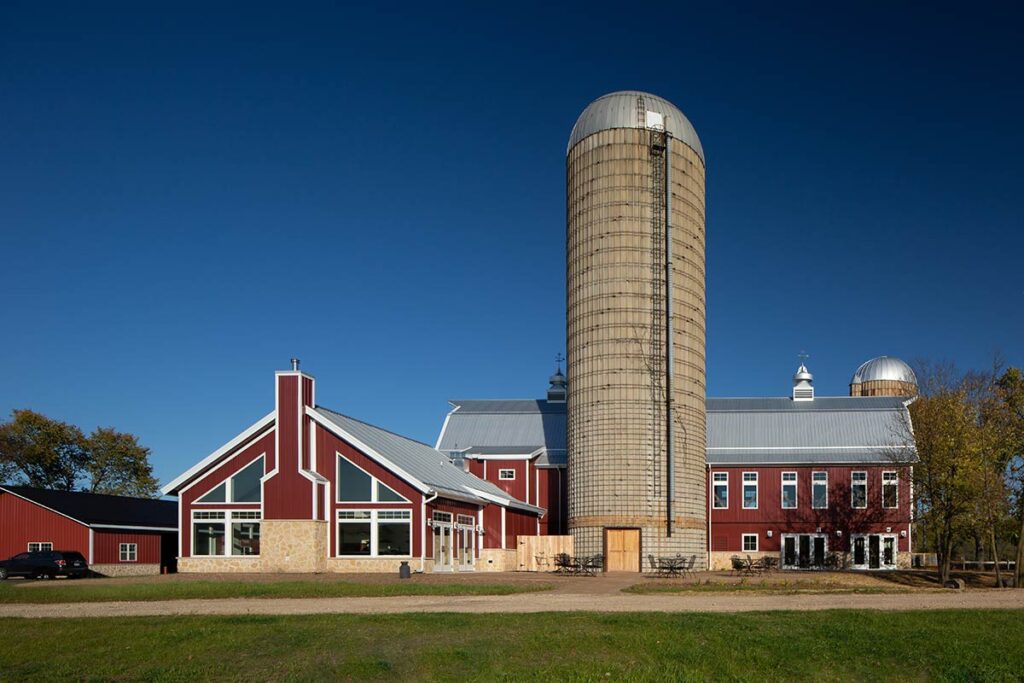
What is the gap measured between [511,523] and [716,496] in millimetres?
11956

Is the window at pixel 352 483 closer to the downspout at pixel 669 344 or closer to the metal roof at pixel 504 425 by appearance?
the downspout at pixel 669 344

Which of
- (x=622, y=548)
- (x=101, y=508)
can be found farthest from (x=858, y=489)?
(x=101, y=508)

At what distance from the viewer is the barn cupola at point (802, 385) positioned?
6606 cm

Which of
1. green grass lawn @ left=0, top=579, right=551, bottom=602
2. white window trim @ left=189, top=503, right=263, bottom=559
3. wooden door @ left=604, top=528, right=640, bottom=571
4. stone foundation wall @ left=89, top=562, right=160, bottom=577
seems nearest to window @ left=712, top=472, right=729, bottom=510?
wooden door @ left=604, top=528, right=640, bottom=571

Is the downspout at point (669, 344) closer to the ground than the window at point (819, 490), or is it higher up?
higher up

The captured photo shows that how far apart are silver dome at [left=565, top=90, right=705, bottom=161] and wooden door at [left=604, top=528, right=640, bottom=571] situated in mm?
19109

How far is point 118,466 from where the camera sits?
80.2m

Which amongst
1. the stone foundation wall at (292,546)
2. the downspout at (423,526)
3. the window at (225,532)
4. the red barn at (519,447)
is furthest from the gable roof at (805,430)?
the window at (225,532)

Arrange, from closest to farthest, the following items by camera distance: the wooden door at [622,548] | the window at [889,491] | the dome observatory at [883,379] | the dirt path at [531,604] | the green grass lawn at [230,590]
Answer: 1. the dirt path at [531,604]
2. the green grass lawn at [230,590]
3. the wooden door at [622,548]
4. the window at [889,491]
5. the dome observatory at [883,379]

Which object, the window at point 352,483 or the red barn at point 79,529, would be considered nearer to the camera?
the window at point 352,483

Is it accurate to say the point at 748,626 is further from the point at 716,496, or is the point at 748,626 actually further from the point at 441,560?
the point at 716,496

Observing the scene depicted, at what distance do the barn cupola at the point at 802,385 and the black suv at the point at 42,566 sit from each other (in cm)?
4099

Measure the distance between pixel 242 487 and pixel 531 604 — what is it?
21.7m

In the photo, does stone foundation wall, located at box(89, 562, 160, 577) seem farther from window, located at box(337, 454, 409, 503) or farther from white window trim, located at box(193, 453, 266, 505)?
window, located at box(337, 454, 409, 503)
